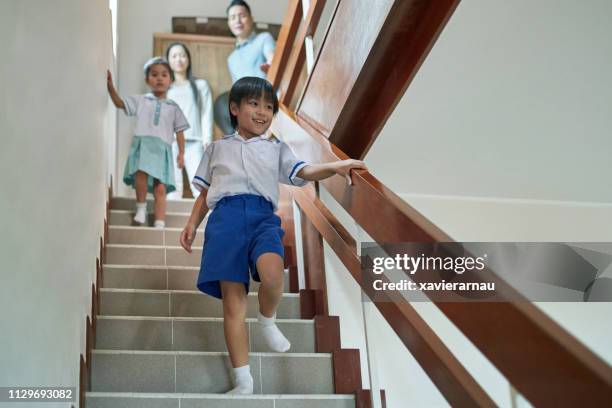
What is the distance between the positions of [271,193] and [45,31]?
37.7 inches

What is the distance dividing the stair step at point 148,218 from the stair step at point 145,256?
0.54 meters

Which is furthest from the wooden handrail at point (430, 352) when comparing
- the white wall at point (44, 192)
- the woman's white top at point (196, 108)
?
the woman's white top at point (196, 108)

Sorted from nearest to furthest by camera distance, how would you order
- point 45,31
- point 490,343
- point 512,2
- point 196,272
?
point 490,343
point 45,31
point 512,2
point 196,272

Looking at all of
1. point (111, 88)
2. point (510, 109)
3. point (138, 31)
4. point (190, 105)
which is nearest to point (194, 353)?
point (111, 88)

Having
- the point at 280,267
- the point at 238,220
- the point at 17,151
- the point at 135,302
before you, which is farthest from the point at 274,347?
the point at 17,151

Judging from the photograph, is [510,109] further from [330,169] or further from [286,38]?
[330,169]

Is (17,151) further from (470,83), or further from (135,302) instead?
(470,83)

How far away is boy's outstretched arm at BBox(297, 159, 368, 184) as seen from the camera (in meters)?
2.03

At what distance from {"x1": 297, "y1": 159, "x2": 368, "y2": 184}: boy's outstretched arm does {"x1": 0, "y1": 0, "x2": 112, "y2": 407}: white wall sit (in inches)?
31.5

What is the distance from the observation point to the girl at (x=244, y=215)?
229 centimetres

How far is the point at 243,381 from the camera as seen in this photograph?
7.48ft

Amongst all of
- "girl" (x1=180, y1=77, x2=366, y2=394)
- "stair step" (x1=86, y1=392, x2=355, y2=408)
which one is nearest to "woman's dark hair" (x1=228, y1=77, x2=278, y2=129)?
"girl" (x1=180, y1=77, x2=366, y2=394)

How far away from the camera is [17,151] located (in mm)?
1484

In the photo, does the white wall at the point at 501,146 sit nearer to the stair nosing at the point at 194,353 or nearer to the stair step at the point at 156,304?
the stair nosing at the point at 194,353
